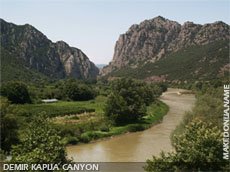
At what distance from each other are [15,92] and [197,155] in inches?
2429

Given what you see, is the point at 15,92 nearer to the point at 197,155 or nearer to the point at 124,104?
the point at 124,104

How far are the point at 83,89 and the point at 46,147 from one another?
248 feet

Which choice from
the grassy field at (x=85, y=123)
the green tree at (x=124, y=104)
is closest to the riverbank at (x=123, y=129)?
the grassy field at (x=85, y=123)

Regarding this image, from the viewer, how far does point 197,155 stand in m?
22.0

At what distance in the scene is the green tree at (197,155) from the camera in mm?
21859

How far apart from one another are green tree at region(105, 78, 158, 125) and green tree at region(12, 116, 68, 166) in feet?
122

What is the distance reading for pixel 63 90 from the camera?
9569cm

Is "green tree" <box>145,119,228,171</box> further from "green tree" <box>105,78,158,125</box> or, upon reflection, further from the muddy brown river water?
"green tree" <box>105,78,158,125</box>

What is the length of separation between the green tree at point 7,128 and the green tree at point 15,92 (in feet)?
140

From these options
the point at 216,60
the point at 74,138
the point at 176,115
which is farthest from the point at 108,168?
the point at 216,60

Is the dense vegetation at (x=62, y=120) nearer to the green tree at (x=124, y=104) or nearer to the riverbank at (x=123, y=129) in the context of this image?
the riverbank at (x=123, y=129)

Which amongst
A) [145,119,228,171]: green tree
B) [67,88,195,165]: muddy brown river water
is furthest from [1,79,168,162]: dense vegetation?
[145,119,228,171]: green tree

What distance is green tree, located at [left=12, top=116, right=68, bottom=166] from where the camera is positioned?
20094mm

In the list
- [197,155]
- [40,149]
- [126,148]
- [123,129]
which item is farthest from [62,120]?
[197,155]
